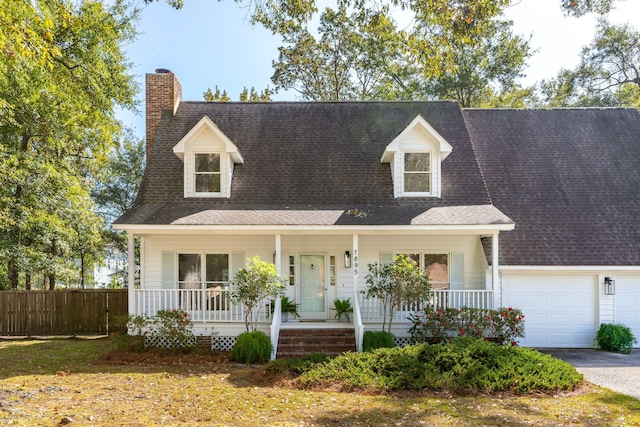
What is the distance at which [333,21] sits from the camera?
1054 inches

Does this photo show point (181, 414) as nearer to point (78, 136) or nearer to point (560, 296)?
point (560, 296)

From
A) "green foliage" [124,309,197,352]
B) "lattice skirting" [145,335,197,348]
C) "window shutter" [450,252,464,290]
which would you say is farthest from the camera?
"window shutter" [450,252,464,290]

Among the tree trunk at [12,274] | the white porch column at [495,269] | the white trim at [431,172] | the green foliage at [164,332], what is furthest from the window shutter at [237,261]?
the tree trunk at [12,274]

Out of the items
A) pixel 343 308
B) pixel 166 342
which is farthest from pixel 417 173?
pixel 166 342

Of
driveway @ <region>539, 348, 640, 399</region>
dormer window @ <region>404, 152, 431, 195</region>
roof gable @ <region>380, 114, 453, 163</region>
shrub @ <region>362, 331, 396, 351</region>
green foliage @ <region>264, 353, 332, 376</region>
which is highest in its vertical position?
roof gable @ <region>380, 114, 453, 163</region>

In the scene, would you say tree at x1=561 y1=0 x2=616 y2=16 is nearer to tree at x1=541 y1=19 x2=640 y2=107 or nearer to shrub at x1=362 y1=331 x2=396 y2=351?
shrub at x1=362 y1=331 x2=396 y2=351

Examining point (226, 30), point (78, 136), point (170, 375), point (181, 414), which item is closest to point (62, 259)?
point (78, 136)

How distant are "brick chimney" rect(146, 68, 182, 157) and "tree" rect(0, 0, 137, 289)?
345cm

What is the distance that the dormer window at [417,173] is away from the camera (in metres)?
14.8

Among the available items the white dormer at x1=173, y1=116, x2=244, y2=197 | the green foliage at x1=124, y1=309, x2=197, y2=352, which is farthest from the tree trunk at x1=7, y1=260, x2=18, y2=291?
the white dormer at x1=173, y1=116, x2=244, y2=197

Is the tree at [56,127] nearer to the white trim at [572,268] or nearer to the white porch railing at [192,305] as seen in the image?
the white porch railing at [192,305]

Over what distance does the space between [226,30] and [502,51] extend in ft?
66.0

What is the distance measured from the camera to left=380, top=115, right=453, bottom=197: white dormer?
14.5 meters

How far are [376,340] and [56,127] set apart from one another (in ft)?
49.5
